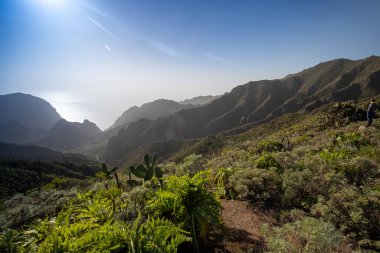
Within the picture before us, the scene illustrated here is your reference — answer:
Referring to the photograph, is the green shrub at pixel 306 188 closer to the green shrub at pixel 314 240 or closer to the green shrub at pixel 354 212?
the green shrub at pixel 354 212

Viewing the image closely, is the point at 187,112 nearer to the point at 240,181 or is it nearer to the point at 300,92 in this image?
the point at 300,92

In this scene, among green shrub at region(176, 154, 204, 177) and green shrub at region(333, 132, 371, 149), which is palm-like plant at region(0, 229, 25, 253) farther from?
green shrub at region(333, 132, 371, 149)

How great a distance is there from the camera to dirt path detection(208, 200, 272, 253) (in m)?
5.24

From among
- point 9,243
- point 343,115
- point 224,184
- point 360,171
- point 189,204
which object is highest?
point 343,115

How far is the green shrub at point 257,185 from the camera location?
26.6ft

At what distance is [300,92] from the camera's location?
16138cm

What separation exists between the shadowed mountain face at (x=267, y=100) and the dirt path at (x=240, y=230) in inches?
4913

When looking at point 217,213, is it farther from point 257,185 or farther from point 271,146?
point 271,146

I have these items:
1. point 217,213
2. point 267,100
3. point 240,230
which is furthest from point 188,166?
point 267,100

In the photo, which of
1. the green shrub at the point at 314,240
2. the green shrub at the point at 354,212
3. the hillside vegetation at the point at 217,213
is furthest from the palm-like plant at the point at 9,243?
the green shrub at the point at 354,212

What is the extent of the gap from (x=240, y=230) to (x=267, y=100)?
17475 cm

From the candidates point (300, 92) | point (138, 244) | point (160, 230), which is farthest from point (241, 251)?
point (300, 92)

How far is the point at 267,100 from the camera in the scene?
172m

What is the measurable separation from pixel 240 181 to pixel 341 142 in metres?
7.23
